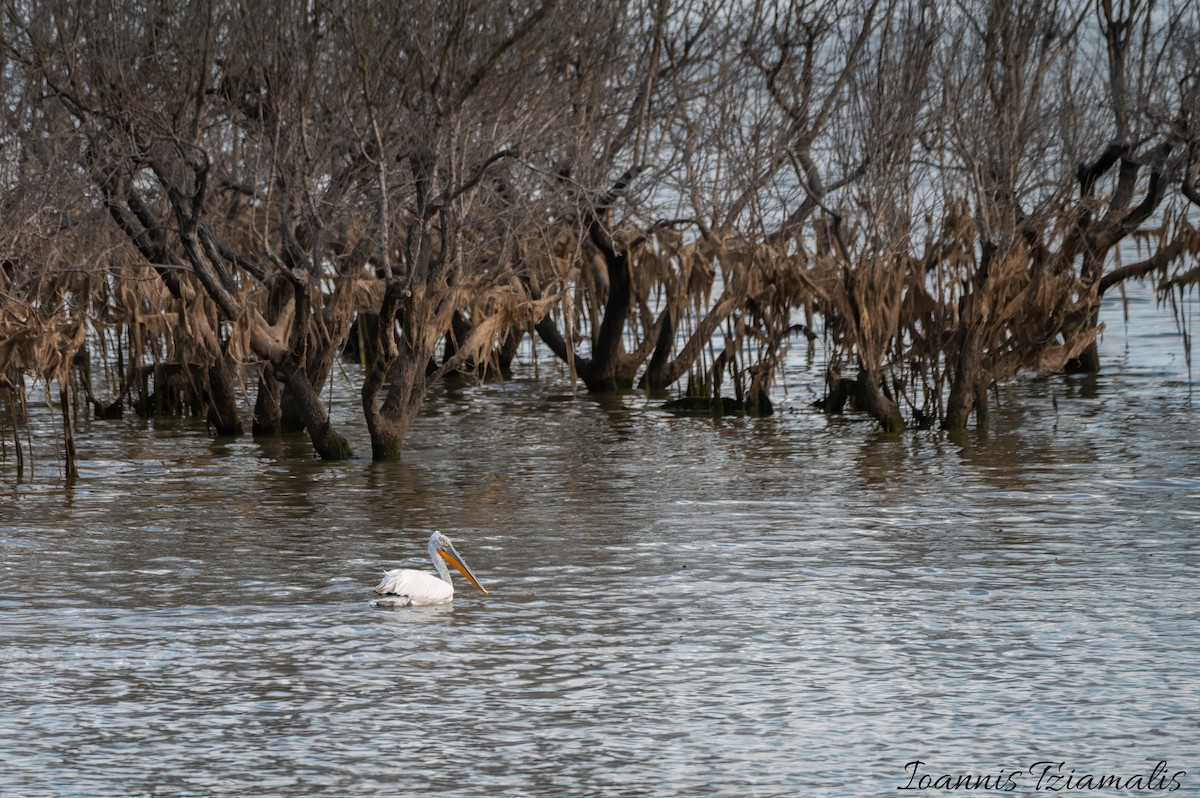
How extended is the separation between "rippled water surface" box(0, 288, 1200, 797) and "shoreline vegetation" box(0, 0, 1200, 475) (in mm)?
1401

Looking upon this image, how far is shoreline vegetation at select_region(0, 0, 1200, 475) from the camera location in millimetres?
15898

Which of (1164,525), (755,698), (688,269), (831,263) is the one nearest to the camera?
(755,698)

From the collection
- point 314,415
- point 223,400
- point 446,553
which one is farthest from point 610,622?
point 223,400

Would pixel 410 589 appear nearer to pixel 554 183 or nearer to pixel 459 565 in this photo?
pixel 459 565

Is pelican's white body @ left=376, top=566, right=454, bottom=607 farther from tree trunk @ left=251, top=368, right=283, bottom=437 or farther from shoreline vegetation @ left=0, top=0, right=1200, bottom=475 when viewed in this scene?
tree trunk @ left=251, top=368, right=283, bottom=437

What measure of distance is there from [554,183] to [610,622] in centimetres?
980

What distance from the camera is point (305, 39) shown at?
1589 cm

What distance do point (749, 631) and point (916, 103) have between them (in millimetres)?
9604

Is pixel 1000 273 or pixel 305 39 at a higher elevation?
pixel 305 39

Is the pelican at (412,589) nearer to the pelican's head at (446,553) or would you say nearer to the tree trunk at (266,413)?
the pelican's head at (446,553)

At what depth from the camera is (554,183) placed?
64.5ft

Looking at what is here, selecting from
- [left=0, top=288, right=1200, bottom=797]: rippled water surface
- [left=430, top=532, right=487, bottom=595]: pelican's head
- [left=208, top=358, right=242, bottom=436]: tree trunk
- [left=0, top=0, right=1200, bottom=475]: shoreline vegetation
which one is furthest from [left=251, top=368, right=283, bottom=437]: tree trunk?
[left=430, top=532, right=487, bottom=595]: pelican's head

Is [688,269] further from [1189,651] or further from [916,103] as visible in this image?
[1189,651]

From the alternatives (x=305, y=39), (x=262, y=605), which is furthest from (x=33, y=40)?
(x=262, y=605)
